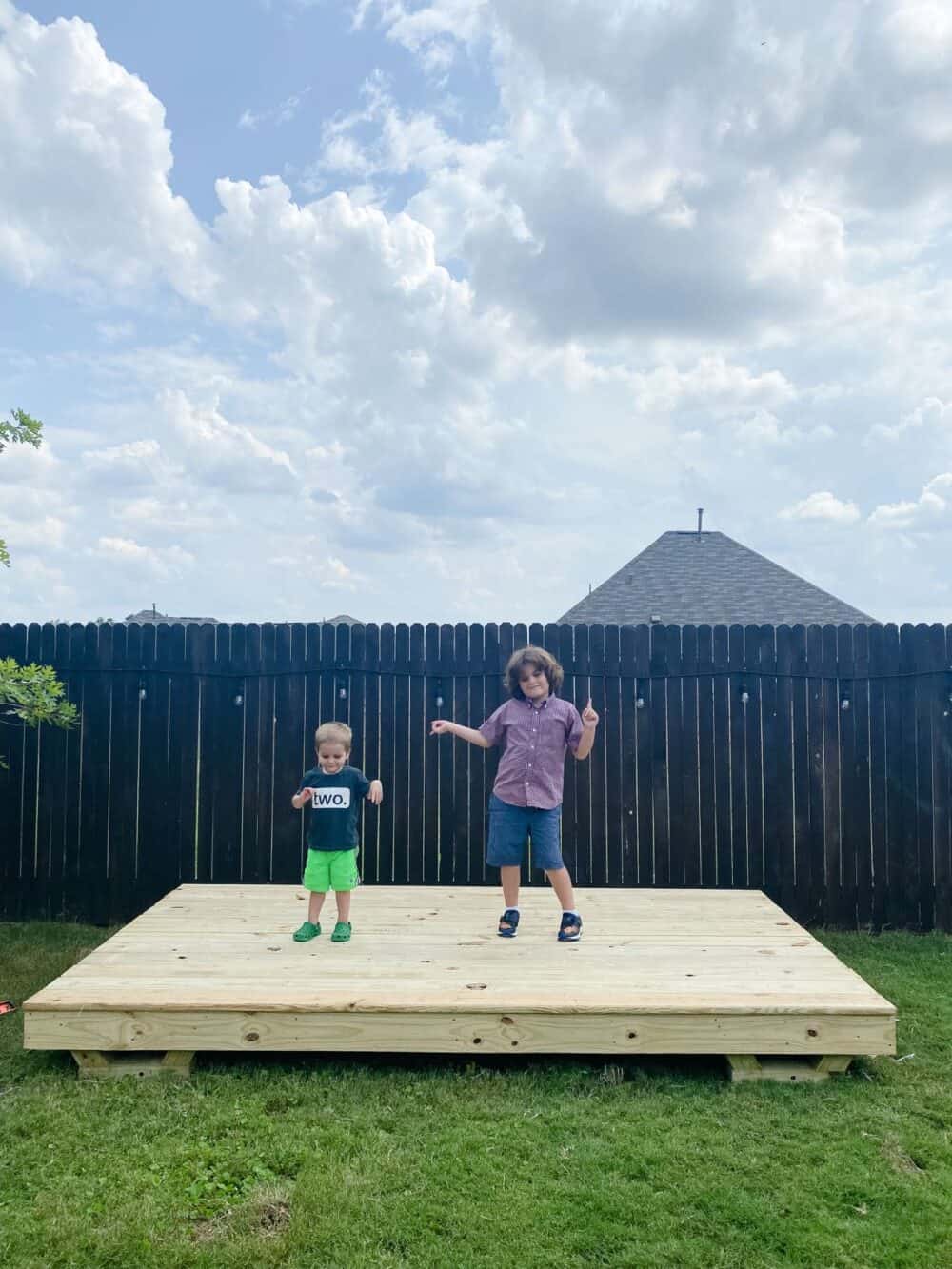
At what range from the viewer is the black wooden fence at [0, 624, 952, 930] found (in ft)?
21.5

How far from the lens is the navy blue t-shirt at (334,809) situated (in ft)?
14.9

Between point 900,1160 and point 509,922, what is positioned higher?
point 509,922

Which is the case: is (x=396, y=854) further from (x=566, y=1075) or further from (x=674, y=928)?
(x=566, y=1075)

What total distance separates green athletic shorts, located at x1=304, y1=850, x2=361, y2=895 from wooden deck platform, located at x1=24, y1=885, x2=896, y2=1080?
303 mm

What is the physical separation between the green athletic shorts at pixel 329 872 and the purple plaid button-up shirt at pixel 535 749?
874 mm

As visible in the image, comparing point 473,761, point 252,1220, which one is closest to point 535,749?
point 473,761

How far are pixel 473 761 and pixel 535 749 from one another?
2.06m

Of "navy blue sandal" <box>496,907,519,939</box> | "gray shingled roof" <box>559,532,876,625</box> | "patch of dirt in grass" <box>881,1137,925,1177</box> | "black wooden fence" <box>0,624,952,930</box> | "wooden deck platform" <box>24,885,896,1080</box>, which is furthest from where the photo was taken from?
"gray shingled roof" <box>559,532,876,625</box>

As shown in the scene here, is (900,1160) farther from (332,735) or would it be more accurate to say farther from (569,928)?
(332,735)

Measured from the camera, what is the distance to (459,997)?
360 centimetres

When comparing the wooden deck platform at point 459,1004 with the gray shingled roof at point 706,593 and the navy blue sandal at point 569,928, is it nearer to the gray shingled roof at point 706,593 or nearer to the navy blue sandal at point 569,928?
the navy blue sandal at point 569,928

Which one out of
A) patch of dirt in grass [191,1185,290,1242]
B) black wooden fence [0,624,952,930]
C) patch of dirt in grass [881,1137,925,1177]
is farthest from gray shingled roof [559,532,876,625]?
patch of dirt in grass [191,1185,290,1242]

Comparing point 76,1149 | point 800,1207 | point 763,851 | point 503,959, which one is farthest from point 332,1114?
point 763,851

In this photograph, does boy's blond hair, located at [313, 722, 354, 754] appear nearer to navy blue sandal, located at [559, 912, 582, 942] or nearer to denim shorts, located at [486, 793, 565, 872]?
denim shorts, located at [486, 793, 565, 872]
